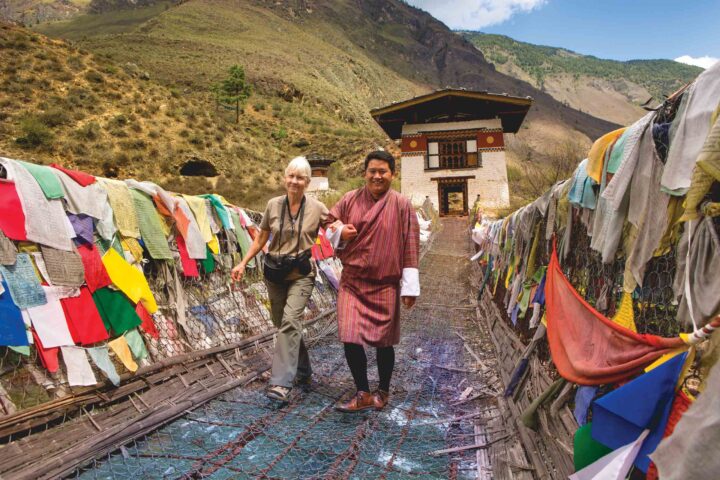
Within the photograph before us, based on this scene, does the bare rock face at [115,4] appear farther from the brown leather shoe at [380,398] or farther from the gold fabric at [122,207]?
the brown leather shoe at [380,398]

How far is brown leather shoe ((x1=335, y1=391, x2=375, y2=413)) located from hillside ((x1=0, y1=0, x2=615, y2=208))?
17.7m

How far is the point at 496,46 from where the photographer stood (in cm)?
13050

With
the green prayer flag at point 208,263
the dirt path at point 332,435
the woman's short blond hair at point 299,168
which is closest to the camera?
the dirt path at point 332,435

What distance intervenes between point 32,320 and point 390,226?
91.9 inches

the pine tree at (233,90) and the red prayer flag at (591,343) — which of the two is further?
the pine tree at (233,90)

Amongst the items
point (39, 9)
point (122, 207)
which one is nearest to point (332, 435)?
point (122, 207)

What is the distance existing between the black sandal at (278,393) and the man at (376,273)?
0.39 metres

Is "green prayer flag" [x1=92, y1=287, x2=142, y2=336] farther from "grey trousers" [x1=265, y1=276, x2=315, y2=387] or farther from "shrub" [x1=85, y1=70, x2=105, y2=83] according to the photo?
"shrub" [x1=85, y1=70, x2=105, y2=83]

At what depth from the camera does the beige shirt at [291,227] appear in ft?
11.0

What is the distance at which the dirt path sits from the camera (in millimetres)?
2258

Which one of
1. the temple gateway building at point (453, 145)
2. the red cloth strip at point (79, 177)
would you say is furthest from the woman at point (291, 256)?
the temple gateway building at point (453, 145)

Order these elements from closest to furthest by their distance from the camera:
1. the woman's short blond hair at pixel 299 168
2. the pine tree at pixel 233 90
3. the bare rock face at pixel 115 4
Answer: the woman's short blond hair at pixel 299 168, the pine tree at pixel 233 90, the bare rock face at pixel 115 4

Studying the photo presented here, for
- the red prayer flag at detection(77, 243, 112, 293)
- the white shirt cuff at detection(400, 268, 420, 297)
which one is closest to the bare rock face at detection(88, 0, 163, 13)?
the red prayer flag at detection(77, 243, 112, 293)

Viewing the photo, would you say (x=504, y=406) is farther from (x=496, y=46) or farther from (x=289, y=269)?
(x=496, y=46)
